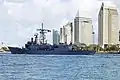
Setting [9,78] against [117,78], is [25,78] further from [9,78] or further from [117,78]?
[117,78]

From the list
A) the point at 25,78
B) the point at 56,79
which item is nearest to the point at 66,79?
the point at 56,79

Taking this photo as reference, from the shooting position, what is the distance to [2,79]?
48.4 metres

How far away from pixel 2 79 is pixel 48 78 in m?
5.63

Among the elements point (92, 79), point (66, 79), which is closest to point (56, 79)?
point (66, 79)

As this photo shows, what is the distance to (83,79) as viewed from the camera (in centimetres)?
4928

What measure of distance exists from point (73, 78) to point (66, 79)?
1.73 m

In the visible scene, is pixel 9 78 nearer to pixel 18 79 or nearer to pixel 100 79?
pixel 18 79

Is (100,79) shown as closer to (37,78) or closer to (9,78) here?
(37,78)

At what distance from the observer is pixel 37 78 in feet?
164

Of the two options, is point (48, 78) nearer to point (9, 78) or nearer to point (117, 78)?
point (9, 78)

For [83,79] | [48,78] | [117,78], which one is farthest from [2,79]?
[117,78]

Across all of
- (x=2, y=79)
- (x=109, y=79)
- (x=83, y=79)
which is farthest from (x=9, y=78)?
(x=109, y=79)

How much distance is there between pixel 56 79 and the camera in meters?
49.5

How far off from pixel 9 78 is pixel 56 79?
551cm
